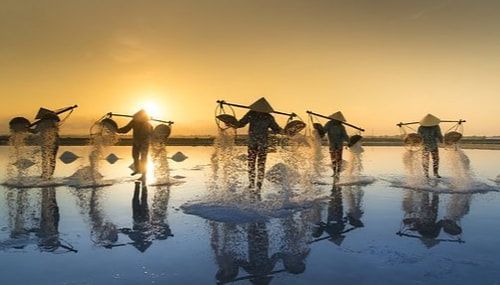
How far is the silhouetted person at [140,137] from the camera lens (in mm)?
15656

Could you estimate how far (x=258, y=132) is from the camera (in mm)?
11656

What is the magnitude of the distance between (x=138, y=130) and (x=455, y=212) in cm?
1044

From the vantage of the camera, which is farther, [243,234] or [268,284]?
[243,234]

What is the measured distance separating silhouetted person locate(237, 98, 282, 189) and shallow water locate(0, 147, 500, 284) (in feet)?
2.19

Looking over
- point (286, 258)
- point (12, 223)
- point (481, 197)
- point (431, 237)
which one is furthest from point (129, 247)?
point (481, 197)

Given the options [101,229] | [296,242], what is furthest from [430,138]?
[101,229]

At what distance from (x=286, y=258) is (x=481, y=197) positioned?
800cm

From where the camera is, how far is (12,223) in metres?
7.72

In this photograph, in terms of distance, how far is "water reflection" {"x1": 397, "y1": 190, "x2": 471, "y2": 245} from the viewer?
7.00 m

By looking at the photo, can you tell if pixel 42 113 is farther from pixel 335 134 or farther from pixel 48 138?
pixel 335 134

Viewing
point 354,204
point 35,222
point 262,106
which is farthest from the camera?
point 262,106

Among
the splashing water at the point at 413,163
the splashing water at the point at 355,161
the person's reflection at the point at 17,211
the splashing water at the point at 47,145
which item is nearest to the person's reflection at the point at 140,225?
the person's reflection at the point at 17,211

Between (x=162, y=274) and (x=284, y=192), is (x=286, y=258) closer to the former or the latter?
(x=162, y=274)

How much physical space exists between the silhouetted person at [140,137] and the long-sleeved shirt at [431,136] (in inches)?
376
